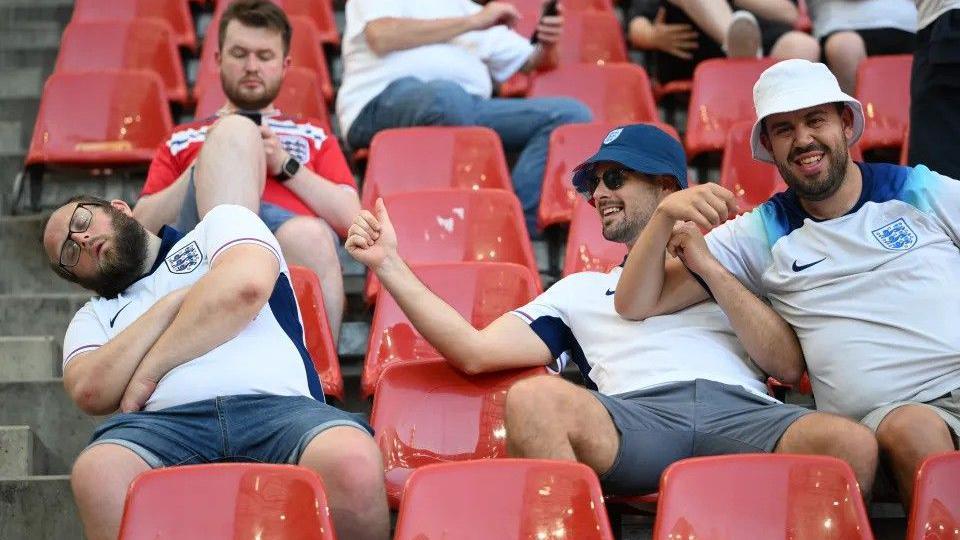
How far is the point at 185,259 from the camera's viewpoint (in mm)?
3004

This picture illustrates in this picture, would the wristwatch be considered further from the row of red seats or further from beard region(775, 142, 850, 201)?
the row of red seats

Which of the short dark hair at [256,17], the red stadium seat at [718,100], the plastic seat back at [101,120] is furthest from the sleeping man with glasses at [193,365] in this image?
the red stadium seat at [718,100]

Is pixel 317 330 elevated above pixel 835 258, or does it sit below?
below

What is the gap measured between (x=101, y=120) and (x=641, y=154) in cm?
215

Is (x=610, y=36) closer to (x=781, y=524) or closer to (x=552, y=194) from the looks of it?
(x=552, y=194)

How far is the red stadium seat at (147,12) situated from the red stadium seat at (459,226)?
1987 mm

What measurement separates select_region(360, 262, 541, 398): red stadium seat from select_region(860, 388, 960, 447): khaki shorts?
87 centimetres

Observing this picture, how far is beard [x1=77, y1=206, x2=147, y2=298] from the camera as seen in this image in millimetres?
2971

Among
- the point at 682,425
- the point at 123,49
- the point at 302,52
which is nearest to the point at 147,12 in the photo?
the point at 123,49

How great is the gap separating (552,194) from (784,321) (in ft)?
4.38

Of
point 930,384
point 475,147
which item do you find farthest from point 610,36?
point 930,384

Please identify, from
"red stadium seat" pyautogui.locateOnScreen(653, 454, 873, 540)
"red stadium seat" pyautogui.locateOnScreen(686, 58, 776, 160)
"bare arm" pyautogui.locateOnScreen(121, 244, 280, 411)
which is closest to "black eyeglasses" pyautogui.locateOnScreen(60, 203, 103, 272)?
"bare arm" pyautogui.locateOnScreen(121, 244, 280, 411)

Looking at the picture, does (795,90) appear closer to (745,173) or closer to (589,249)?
(589,249)

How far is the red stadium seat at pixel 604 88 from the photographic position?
190 inches
